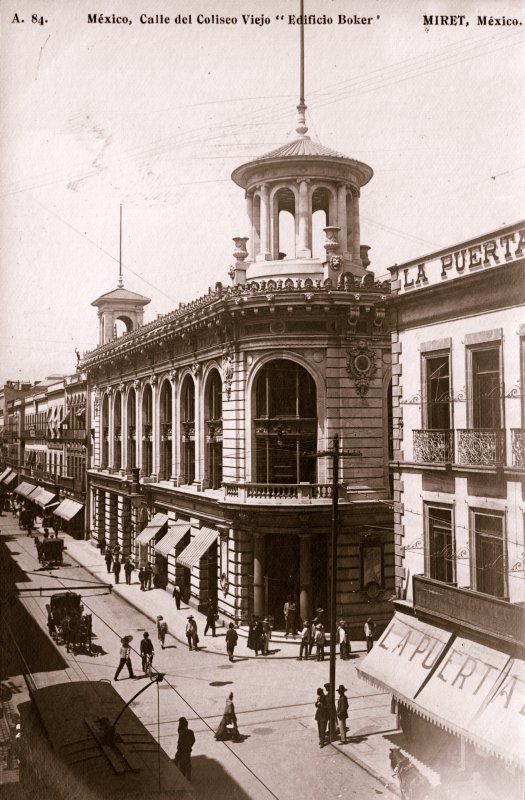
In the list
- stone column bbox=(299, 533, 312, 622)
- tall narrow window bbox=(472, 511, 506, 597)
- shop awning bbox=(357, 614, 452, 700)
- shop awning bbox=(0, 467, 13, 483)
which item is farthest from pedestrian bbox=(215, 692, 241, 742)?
shop awning bbox=(0, 467, 13, 483)

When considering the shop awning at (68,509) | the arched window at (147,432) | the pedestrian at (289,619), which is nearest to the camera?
the pedestrian at (289,619)

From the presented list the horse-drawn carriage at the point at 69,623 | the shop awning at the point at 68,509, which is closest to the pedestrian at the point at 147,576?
the horse-drawn carriage at the point at 69,623

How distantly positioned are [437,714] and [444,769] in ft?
5.80

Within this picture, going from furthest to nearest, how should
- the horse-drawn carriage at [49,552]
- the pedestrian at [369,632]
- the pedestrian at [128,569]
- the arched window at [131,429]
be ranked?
the arched window at [131,429], the horse-drawn carriage at [49,552], the pedestrian at [128,569], the pedestrian at [369,632]

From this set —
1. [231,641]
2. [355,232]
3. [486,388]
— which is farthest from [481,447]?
[355,232]

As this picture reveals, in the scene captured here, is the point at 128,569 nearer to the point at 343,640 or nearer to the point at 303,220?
the point at 343,640

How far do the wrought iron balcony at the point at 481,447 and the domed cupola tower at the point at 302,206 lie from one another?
49.0ft

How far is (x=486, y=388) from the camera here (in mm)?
19234

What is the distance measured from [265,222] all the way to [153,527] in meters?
18.0

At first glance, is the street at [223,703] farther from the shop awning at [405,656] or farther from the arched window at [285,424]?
the arched window at [285,424]

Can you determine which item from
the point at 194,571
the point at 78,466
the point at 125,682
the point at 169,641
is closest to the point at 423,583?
the point at 125,682

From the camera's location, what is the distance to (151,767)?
1287 centimetres

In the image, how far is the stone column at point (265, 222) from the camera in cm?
3431

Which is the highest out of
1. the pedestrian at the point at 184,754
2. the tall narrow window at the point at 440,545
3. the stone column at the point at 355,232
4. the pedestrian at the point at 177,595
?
the stone column at the point at 355,232
